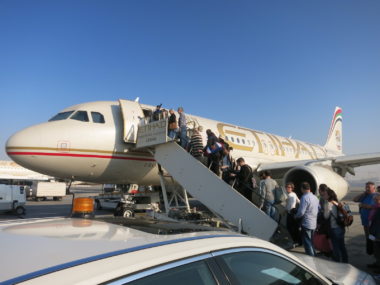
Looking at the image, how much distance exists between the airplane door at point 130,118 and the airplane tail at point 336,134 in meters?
20.9

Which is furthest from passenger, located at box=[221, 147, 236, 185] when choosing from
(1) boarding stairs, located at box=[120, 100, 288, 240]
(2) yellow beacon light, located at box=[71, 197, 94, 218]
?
(2) yellow beacon light, located at box=[71, 197, 94, 218]

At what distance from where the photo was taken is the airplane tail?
2634cm

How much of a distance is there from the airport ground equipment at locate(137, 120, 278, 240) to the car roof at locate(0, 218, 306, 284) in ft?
15.2

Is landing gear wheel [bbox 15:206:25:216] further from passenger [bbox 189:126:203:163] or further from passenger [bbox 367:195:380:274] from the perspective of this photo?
passenger [bbox 367:195:380:274]

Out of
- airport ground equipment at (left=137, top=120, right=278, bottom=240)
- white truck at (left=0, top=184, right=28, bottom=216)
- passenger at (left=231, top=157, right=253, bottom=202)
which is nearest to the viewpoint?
airport ground equipment at (left=137, top=120, right=278, bottom=240)

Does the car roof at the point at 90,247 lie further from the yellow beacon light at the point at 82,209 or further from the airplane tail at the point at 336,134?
the airplane tail at the point at 336,134

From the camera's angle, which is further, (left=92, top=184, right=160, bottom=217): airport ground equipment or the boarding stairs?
(left=92, top=184, right=160, bottom=217): airport ground equipment

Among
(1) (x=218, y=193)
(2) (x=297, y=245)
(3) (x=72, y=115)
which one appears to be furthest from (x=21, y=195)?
(2) (x=297, y=245)

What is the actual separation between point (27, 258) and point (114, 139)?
7.94 metres

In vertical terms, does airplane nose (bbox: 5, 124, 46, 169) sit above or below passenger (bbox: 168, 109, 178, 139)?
below

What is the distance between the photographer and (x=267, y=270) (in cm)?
202

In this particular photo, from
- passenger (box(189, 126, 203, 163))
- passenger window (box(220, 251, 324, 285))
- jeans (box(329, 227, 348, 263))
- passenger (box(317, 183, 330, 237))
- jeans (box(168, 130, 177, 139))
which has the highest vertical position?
jeans (box(168, 130, 177, 139))

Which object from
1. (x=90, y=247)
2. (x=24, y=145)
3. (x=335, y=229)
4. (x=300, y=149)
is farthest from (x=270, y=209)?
(x=300, y=149)

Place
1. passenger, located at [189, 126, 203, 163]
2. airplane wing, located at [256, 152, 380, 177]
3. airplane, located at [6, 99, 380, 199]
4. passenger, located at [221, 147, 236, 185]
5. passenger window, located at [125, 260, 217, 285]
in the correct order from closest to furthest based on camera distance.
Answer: passenger window, located at [125, 260, 217, 285] → passenger, located at [221, 147, 236, 185] → airplane, located at [6, 99, 380, 199] → passenger, located at [189, 126, 203, 163] → airplane wing, located at [256, 152, 380, 177]
